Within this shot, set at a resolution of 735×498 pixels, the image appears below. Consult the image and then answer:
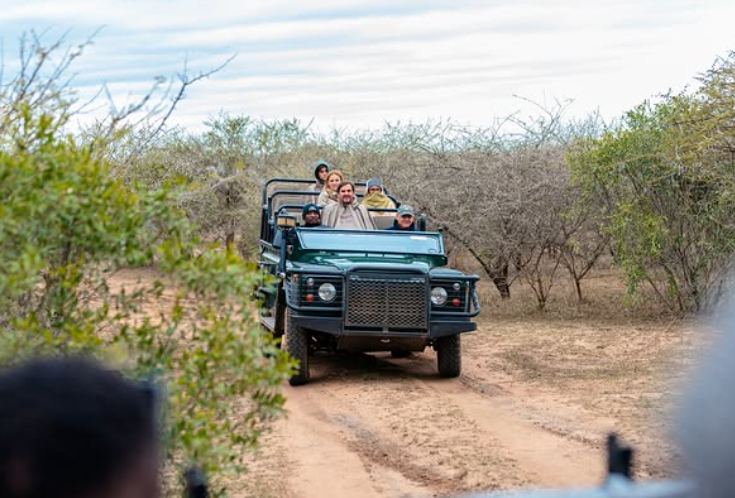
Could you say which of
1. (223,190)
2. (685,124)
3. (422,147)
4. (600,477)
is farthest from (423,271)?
(223,190)

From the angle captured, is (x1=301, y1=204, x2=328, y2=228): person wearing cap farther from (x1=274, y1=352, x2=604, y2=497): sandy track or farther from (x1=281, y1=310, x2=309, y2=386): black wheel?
(x1=274, y1=352, x2=604, y2=497): sandy track

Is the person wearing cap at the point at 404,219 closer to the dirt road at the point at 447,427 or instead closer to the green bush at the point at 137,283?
the dirt road at the point at 447,427

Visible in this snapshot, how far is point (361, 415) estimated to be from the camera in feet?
28.0

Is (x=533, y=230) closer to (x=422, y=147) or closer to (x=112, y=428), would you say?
(x=422, y=147)

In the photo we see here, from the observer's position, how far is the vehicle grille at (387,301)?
987cm

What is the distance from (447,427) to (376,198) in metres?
5.28

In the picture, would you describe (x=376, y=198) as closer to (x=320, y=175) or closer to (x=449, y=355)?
(x=320, y=175)

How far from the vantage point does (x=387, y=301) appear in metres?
9.93

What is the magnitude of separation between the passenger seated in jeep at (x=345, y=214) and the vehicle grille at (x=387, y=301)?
1.75 metres

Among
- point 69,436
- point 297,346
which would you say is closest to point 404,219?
point 297,346

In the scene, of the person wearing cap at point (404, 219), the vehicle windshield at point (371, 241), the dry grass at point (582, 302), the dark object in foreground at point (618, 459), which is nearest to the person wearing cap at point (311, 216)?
the vehicle windshield at point (371, 241)

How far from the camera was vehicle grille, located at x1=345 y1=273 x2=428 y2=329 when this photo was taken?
9.87m

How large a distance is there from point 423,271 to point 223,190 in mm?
13405

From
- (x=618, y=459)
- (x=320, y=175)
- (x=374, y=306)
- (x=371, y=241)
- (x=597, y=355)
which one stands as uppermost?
(x=320, y=175)
